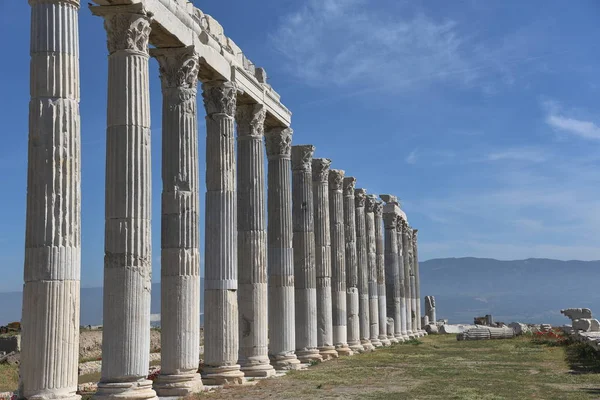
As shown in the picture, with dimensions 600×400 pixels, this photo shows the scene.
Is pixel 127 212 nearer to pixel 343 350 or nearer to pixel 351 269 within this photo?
pixel 343 350

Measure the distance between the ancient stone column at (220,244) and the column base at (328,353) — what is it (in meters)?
11.3

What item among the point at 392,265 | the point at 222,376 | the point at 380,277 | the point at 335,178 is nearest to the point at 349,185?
Result: the point at 335,178

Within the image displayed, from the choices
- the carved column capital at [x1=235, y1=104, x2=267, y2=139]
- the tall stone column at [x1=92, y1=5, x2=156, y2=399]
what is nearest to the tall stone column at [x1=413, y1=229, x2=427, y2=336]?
the carved column capital at [x1=235, y1=104, x2=267, y2=139]

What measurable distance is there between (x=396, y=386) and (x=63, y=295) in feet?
38.3

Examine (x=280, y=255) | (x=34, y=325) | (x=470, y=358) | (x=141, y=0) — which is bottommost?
(x=470, y=358)

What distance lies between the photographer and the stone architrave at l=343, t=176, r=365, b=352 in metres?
43.0

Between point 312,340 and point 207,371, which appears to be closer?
point 207,371

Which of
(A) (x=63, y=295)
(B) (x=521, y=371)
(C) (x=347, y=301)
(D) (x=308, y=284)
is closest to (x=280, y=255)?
(D) (x=308, y=284)

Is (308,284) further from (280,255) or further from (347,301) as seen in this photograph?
(347,301)

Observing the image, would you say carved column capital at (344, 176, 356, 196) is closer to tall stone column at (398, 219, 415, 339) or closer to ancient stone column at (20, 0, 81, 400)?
tall stone column at (398, 219, 415, 339)

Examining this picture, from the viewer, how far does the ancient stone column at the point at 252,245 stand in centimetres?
2797

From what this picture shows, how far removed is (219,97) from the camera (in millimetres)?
25906

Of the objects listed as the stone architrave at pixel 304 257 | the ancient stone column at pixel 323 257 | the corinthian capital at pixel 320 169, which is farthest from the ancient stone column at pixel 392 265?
the stone architrave at pixel 304 257

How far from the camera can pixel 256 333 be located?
28.0 m
